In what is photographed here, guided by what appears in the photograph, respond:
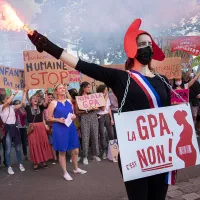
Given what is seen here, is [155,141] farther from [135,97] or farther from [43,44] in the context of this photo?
[43,44]

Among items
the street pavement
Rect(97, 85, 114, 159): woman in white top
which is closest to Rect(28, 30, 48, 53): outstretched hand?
the street pavement

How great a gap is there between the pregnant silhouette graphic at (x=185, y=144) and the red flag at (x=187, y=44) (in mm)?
5337

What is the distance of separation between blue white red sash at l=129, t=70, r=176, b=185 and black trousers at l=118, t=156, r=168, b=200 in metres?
0.06

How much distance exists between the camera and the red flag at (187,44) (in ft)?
22.9

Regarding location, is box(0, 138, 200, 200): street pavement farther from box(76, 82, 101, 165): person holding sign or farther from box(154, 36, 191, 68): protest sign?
box(154, 36, 191, 68): protest sign

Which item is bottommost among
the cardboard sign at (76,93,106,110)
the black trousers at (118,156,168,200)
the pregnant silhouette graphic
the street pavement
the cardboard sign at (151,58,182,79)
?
the street pavement

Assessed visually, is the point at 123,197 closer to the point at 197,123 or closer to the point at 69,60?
the point at 69,60

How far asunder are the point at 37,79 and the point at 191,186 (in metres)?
3.51

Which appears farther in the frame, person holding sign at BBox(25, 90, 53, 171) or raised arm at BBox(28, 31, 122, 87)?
person holding sign at BBox(25, 90, 53, 171)

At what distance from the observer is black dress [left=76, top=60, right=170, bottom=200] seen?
2.05 meters

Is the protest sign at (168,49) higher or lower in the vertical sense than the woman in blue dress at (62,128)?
higher

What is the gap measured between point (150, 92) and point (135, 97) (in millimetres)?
123

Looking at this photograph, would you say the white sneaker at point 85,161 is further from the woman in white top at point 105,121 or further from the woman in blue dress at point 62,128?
the woman in blue dress at point 62,128

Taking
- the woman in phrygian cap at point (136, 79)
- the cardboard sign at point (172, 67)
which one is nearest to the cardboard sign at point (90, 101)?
the cardboard sign at point (172, 67)
